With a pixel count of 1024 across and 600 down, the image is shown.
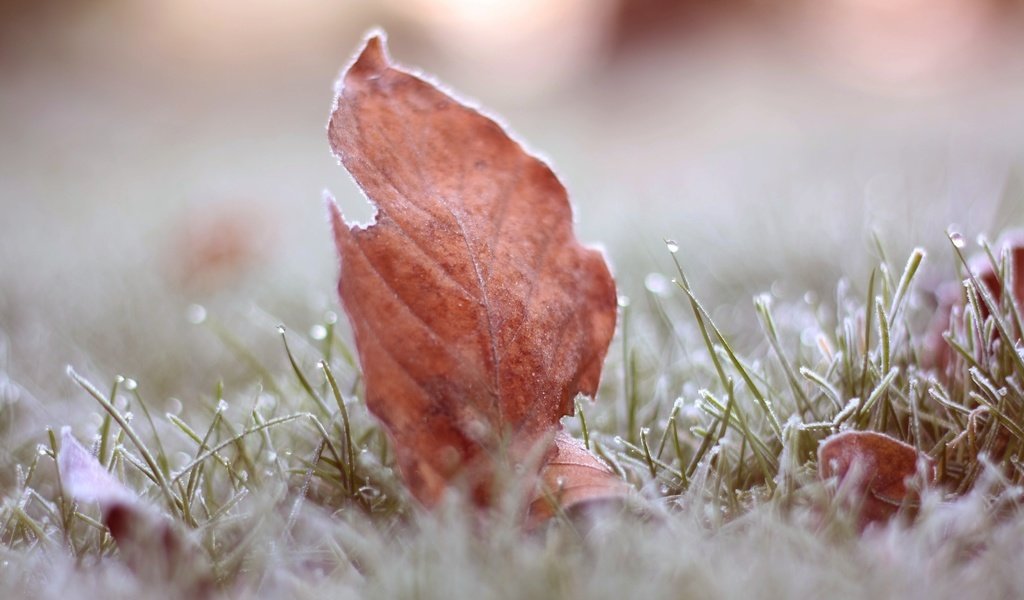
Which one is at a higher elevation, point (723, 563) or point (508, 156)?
point (508, 156)

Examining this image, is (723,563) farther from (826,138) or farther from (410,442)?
(826,138)

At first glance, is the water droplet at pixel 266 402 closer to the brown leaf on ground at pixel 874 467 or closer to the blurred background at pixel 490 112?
the blurred background at pixel 490 112

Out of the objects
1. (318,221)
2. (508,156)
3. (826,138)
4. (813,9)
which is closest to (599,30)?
(813,9)

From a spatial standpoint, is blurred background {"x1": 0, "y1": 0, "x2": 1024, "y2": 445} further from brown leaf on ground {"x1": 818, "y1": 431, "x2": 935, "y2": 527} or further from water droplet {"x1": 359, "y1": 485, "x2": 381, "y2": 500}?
brown leaf on ground {"x1": 818, "y1": 431, "x2": 935, "y2": 527}

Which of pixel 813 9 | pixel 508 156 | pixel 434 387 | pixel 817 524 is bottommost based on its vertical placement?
pixel 817 524

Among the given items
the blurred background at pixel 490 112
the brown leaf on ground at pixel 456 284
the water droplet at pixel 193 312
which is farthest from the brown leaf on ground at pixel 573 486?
the water droplet at pixel 193 312

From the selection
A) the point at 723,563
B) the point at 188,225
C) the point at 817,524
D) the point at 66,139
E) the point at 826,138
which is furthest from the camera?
the point at 66,139
